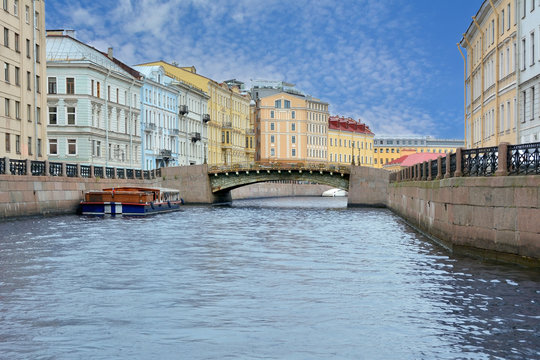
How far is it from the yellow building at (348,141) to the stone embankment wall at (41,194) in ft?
293

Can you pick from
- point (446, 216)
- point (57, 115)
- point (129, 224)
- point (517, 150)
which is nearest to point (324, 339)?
point (517, 150)

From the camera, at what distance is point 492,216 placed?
17.9m

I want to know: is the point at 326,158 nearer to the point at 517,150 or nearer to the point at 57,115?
the point at 57,115

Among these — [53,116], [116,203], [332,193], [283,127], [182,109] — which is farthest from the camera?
[283,127]

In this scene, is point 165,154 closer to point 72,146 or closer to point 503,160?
point 72,146

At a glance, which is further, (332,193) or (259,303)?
(332,193)

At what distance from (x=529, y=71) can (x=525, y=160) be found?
18.8 metres

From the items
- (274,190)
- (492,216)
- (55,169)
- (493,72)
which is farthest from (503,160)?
(274,190)

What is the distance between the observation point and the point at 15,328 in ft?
36.1

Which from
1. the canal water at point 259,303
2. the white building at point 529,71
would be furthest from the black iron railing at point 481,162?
the white building at point 529,71

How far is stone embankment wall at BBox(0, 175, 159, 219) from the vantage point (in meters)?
33.5

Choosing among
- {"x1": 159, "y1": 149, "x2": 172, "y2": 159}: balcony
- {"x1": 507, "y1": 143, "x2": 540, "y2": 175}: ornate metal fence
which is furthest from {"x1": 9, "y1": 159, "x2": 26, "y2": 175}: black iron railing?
{"x1": 159, "y1": 149, "x2": 172, "y2": 159}: balcony

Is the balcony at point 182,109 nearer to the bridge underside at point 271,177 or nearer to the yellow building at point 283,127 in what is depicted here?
the bridge underside at point 271,177

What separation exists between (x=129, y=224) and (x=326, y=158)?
97.2 metres
